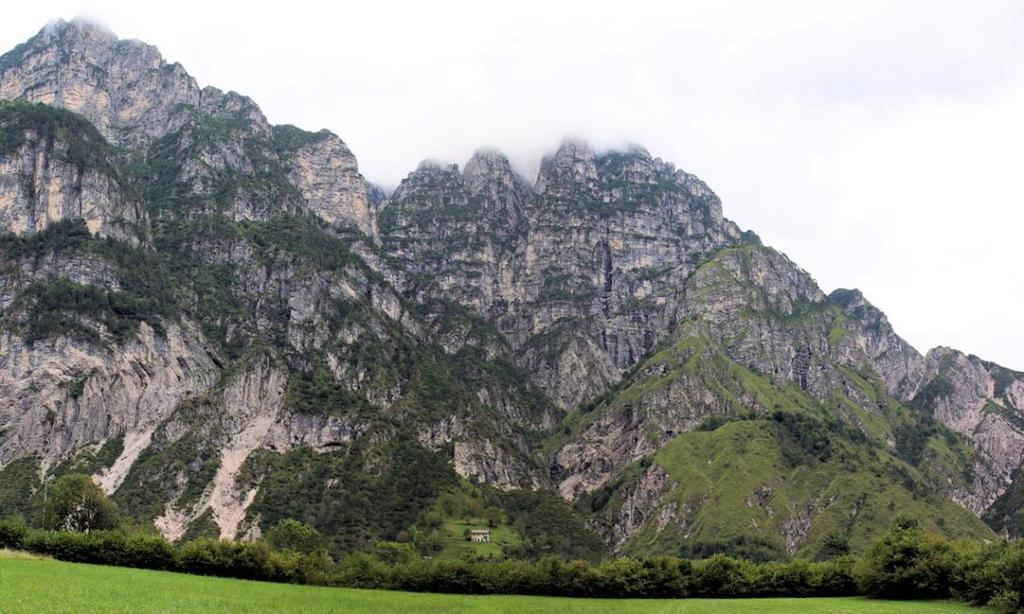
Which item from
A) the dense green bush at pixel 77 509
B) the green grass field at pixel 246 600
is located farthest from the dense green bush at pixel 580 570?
the dense green bush at pixel 77 509

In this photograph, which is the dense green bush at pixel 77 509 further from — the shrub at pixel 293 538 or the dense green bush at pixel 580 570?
the dense green bush at pixel 580 570

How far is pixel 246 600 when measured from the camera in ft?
256

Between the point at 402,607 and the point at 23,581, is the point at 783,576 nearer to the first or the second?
the point at 402,607

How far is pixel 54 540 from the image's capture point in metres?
113

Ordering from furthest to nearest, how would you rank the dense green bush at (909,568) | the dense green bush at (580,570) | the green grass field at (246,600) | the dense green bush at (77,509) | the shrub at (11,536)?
the dense green bush at (77,509) → the shrub at (11,536) → the dense green bush at (580,570) → the dense green bush at (909,568) → the green grass field at (246,600)

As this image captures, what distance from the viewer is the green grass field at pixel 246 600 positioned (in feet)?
217

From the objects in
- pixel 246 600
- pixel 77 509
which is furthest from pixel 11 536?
pixel 77 509

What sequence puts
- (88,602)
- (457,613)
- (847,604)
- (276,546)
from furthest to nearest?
(276,546), (847,604), (457,613), (88,602)

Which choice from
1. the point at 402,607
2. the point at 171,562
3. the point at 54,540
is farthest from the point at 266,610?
the point at 54,540

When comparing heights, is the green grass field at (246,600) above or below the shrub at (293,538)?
above

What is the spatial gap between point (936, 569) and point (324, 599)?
7781 cm

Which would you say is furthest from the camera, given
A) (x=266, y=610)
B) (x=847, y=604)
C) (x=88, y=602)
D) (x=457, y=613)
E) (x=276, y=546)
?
(x=276, y=546)

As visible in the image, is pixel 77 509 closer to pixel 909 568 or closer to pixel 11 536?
pixel 11 536

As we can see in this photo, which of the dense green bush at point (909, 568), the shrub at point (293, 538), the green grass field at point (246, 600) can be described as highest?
the dense green bush at point (909, 568)
